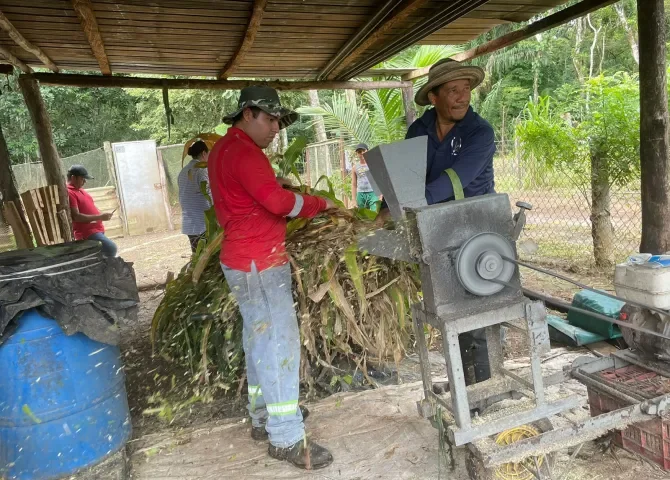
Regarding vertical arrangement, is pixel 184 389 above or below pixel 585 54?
below

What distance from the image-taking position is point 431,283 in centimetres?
196

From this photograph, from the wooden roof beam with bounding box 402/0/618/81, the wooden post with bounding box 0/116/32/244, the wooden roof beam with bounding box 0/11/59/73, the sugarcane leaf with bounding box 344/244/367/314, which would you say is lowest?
the sugarcane leaf with bounding box 344/244/367/314

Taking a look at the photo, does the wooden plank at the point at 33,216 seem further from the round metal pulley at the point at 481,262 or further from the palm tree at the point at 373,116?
the palm tree at the point at 373,116

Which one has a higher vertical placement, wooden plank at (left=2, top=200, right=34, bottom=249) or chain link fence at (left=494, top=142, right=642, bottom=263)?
wooden plank at (left=2, top=200, right=34, bottom=249)

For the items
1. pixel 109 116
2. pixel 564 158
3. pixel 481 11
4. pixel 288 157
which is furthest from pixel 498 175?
pixel 109 116

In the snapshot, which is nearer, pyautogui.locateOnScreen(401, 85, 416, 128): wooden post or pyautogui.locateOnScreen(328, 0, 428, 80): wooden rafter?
pyautogui.locateOnScreen(328, 0, 428, 80): wooden rafter

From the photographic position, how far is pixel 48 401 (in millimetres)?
2393

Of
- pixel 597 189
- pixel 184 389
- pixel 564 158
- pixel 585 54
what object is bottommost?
pixel 184 389

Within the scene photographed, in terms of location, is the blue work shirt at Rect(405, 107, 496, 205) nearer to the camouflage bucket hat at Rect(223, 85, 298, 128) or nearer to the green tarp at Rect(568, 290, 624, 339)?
the camouflage bucket hat at Rect(223, 85, 298, 128)

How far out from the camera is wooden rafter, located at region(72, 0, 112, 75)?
114 inches

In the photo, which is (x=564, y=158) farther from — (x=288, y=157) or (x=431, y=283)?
(x=431, y=283)

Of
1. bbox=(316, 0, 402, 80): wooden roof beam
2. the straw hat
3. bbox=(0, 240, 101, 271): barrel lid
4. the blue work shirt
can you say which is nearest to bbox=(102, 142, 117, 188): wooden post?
bbox=(316, 0, 402, 80): wooden roof beam

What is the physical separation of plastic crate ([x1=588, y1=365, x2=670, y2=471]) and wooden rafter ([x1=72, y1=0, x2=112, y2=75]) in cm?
339

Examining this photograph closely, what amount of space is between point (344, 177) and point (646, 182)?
658cm
